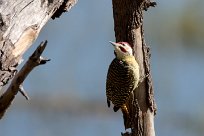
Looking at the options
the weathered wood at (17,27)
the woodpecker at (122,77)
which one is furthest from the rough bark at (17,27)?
the woodpecker at (122,77)

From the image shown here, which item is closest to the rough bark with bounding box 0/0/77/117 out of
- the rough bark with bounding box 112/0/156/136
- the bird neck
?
the rough bark with bounding box 112/0/156/136

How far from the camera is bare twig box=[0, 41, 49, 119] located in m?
2.76

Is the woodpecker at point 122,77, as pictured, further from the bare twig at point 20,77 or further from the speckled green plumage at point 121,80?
the bare twig at point 20,77

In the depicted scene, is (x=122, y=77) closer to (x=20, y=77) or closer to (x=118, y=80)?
(x=118, y=80)

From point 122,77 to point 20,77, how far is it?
8.52 feet

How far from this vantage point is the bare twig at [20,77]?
9.07ft

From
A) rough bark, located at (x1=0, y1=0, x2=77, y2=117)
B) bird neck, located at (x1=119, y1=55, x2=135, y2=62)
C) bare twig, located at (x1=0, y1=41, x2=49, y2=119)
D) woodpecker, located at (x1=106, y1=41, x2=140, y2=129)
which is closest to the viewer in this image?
bare twig, located at (x1=0, y1=41, x2=49, y2=119)

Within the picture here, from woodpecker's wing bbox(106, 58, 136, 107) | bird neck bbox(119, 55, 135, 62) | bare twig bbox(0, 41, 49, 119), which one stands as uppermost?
bare twig bbox(0, 41, 49, 119)

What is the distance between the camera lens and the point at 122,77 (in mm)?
5395

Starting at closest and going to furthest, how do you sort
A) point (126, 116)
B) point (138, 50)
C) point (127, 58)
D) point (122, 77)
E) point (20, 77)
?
point (20, 77) < point (138, 50) < point (126, 116) < point (127, 58) < point (122, 77)

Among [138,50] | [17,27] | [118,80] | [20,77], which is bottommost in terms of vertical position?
[118,80]

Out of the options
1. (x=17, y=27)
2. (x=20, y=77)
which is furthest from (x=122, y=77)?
(x=20, y=77)

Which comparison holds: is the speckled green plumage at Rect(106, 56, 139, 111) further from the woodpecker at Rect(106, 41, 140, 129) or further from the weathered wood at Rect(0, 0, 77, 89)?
the weathered wood at Rect(0, 0, 77, 89)

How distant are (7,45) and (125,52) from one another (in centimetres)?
195
